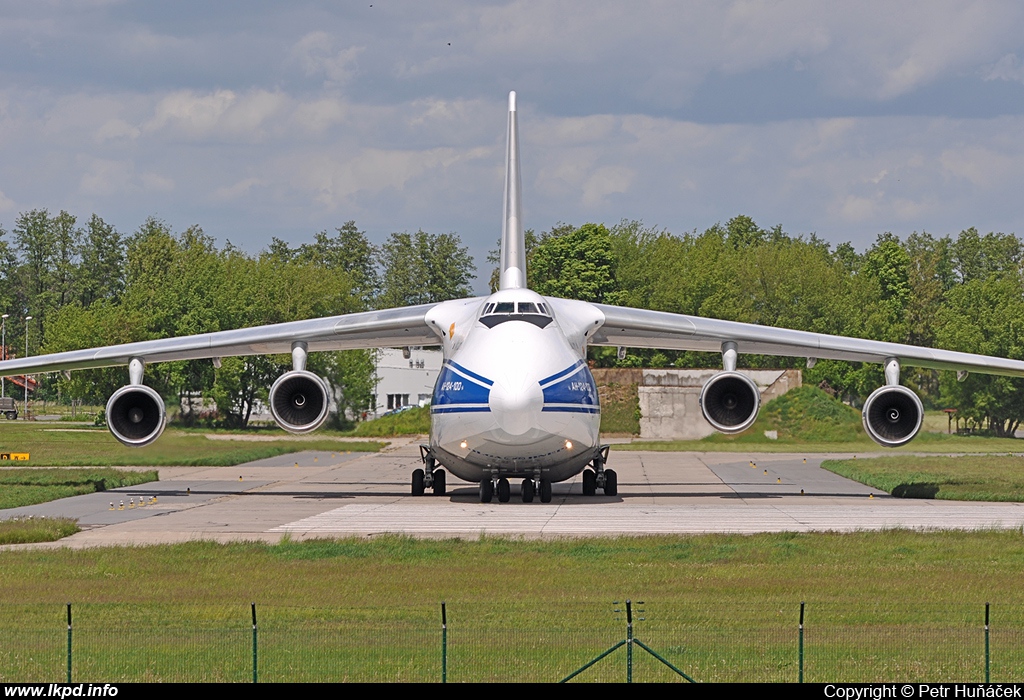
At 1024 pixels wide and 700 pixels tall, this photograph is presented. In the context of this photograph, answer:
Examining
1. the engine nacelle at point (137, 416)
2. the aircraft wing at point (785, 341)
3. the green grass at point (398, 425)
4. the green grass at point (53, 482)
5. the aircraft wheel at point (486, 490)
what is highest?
the aircraft wing at point (785, 341)

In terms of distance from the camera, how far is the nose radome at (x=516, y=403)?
67.6ft

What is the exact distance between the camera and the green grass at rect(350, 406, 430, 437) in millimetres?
49219

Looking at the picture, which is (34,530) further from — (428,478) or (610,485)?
(610,485)

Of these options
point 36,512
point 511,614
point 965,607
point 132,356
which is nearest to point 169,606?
point 511,614

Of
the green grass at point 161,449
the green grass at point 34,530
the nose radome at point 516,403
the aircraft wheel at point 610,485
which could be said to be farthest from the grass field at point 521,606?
the green grass at point 161,449

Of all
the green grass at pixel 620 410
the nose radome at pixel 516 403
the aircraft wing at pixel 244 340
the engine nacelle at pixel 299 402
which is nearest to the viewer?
the nose radome at pixel 516 403

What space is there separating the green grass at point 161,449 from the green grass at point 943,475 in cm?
1535

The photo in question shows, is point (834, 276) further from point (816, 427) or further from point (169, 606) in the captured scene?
point (169, 606)

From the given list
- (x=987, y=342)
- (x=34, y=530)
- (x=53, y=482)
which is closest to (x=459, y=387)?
(x=34, y=530)

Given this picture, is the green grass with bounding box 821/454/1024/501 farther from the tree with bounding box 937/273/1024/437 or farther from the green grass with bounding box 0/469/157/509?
the tree with bounding box 937/273/1024/437

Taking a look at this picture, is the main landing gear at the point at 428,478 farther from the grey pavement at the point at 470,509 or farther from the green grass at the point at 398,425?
the green grass at the point at 398,425

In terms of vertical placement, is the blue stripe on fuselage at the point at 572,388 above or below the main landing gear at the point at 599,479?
above

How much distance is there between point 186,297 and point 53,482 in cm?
3320

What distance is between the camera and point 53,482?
2794 cm
